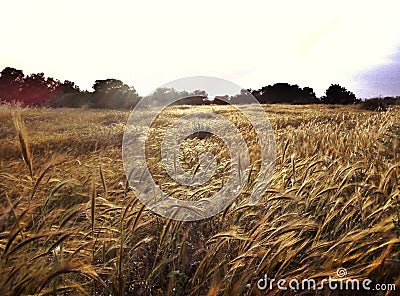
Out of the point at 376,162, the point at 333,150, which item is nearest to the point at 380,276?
the point at 376,162

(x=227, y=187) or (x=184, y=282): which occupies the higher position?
(x=227, y=187)

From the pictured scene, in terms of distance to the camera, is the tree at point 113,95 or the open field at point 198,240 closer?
the open field at point 198,240

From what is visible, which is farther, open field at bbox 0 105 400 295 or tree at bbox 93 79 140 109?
tree at bbox 93 79 140 109

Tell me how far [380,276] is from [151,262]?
1.06 m

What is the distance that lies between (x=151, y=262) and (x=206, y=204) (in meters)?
0.68

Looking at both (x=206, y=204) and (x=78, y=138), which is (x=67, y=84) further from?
(x=206, y=204)

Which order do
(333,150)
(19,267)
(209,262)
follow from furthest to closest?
(333,150) → (209,262) → (19,267)

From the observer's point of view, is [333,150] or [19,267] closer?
[19,267]

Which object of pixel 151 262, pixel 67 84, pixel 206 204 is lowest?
pixel 151 262

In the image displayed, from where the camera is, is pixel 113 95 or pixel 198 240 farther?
pixel 113 95

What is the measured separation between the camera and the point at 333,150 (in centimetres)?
421

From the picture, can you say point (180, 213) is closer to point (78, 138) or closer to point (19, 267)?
point (19, 267)

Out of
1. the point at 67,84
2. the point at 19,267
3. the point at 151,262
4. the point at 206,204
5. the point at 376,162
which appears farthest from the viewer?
the point at 67,84

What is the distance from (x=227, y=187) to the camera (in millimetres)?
2896
